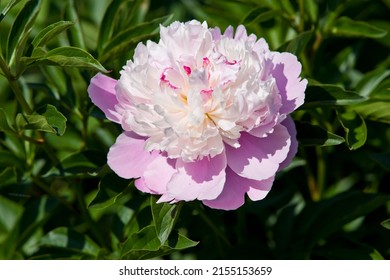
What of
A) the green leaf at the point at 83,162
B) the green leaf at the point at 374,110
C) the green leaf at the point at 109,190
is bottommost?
the green leaf at the point at 83,162

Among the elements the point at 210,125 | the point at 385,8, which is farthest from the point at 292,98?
the point at 385,8

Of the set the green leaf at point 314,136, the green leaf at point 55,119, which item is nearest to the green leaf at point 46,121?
the green leaf at point 55,119

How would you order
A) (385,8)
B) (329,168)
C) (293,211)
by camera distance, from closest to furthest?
(293,211), (329,168), (385,8)

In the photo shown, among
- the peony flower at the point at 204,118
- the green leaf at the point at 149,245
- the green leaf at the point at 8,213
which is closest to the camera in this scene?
the peony flower at the point at 204,118

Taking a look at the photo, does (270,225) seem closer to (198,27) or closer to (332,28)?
(332,28)

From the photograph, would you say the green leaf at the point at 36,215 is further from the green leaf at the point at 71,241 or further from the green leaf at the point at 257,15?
the green leaf at the point at 257,15

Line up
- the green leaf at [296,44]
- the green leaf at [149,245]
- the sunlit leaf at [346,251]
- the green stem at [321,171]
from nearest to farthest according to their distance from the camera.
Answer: the green leaf at [149,245]
the green leaf at [296,44]
the sunlit leaf at [346,251]
the green stem at [321,171]
